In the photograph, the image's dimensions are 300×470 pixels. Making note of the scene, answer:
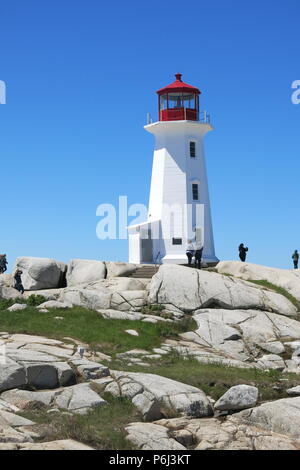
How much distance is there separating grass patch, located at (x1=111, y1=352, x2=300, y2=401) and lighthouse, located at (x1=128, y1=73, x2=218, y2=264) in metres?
21.6

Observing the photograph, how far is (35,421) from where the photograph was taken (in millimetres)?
15562

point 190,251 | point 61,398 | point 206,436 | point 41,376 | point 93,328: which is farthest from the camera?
point 190,251

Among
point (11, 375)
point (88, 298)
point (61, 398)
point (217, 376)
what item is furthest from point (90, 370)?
point (88, 298)

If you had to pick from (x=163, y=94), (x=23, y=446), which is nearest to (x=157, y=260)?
(x=163, y=94)

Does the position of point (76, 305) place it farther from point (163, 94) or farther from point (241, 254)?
point (163, 94)

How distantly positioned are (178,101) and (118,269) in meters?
15.2

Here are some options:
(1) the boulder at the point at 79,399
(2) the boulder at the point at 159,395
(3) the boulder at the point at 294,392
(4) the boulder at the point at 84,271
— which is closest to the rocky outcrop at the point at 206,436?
(2) the boulder at the point at 159,395

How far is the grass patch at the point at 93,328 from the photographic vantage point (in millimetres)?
25234

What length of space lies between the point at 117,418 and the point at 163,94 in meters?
33.7

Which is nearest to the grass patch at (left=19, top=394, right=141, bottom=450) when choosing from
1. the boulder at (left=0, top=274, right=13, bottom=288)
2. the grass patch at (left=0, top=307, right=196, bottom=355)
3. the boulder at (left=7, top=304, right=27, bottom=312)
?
the grass patch at (left=0, top=307, right=196, bottom=355)

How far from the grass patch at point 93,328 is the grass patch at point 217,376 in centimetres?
238

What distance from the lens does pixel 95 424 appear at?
51.1ft

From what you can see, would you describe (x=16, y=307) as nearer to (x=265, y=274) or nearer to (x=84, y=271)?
(x=84, y=271)

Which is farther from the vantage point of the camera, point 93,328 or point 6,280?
point 6,280
